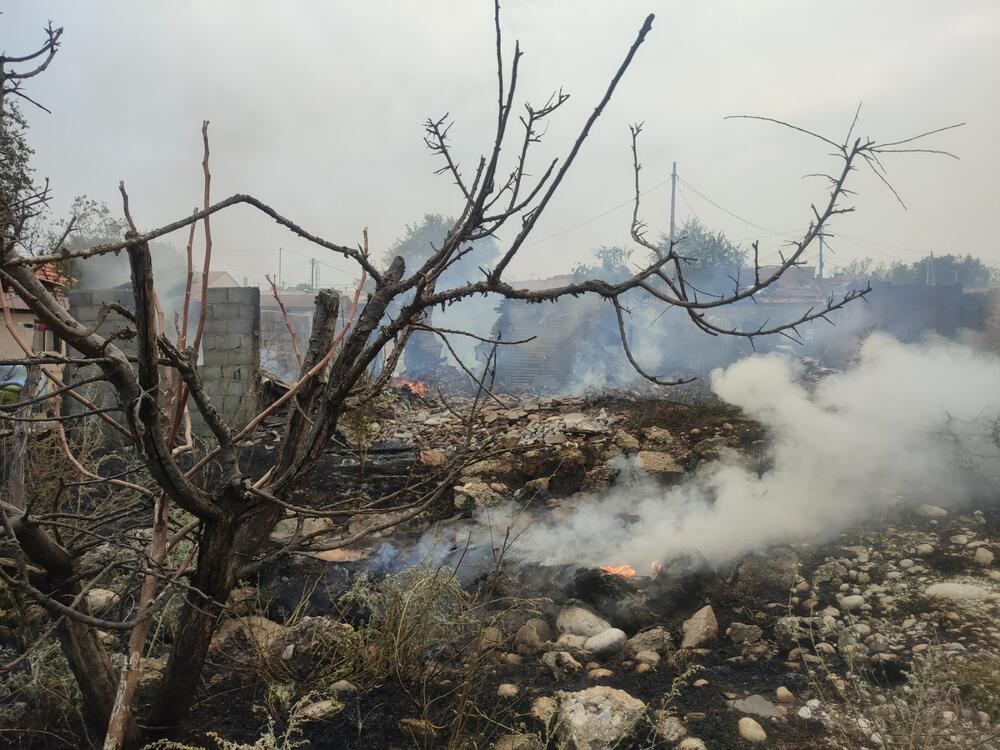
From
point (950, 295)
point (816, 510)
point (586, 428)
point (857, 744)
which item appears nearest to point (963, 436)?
point (816, 510)

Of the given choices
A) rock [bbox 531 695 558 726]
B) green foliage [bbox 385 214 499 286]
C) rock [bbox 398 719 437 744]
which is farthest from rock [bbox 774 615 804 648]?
green foliage [bbox 385 214 499 286]

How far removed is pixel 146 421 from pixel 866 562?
4.90m

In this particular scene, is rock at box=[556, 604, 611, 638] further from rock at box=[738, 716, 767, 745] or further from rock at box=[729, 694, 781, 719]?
rock at box=[738, 716, 767, 745]

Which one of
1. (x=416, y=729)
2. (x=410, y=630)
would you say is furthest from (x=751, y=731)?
(x=410, y=630)

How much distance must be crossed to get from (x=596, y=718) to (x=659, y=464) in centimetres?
476

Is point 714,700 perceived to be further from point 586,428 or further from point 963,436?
point 586,428

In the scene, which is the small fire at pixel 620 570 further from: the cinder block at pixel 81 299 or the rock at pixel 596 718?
the cinder block at pixel 81 299

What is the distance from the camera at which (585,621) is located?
4176 millimetres

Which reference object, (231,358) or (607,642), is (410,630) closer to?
(607,642)

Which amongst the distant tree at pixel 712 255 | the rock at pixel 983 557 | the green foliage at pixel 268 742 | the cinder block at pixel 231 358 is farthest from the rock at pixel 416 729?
the distant tree at pixel 712 255

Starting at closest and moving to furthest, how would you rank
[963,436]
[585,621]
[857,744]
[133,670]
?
[133,670] < [857,744] < [585,621] < [963,436]

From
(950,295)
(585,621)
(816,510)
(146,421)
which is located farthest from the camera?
(950,295)

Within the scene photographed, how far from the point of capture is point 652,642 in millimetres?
3910

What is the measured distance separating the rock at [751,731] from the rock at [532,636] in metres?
1.27
